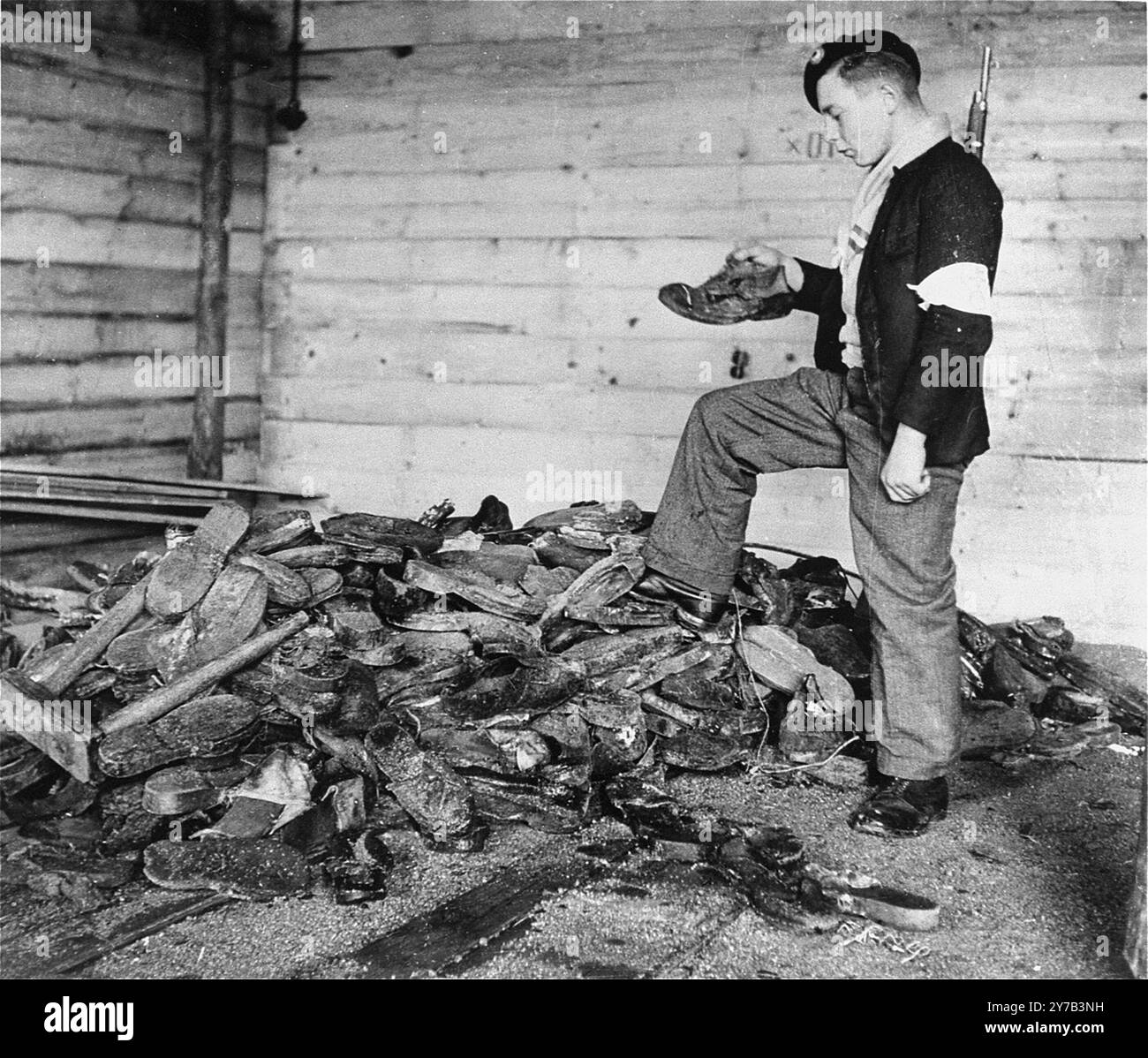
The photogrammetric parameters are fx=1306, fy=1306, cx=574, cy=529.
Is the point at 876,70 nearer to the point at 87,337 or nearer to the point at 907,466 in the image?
the point at 907,466

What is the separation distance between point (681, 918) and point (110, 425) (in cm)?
439

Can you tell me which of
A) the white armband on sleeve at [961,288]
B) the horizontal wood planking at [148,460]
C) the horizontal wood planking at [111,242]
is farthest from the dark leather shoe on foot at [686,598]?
the horizontal wood planking at [111,242]

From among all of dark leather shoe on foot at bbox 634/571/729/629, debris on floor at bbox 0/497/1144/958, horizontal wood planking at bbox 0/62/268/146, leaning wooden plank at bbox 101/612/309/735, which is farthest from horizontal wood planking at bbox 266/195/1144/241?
leaning wooden plank at bbox 101/612/309/735

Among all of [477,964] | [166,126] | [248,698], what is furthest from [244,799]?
[166,126]

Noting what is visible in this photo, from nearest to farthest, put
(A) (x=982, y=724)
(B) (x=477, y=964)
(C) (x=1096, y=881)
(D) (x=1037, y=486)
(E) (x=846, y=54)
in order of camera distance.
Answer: (B) (x=477, y=964) → (C) (x=1096, y=881) → (E) (x=846, y=54) → (A) (x=982, y=724) → (D) (x=1037, y=486)

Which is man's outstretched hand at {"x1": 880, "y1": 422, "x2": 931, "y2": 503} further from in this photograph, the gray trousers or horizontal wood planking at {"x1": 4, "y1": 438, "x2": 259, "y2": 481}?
horizontal wood planking at {"x1": 4, "y1": 438, "x2": 259, "y2": 481}

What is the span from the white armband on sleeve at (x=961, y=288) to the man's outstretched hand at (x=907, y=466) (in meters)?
0.38

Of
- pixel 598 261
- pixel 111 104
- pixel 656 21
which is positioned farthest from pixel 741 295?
pixel 111 104

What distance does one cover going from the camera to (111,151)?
645 cm

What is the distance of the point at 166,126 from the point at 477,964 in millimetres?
5151

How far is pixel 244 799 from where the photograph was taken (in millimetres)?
3908

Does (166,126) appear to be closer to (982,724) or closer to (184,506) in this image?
(184,506)

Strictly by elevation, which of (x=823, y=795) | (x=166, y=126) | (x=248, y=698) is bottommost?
(x=823, y=795)

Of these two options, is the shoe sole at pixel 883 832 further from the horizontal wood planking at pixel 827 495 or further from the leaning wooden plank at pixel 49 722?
the horizontal wood planking at pixel 827 495
